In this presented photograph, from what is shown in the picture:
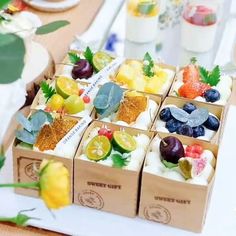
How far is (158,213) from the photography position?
1.08 metres

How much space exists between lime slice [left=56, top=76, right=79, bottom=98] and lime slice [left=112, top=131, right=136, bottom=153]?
17 centimetres

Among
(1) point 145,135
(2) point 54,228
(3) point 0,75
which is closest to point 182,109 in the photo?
(1) point 145,135

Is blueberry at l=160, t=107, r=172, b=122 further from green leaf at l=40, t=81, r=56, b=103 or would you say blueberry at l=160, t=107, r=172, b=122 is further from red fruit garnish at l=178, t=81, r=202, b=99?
green leaf at l=40, t=81, r=56, b=103

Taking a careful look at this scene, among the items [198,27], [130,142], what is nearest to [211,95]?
[130,142]

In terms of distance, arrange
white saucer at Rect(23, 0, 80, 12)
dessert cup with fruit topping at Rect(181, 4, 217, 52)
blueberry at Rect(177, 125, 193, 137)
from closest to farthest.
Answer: blueberry at Rect(177, 125, 193, 137)
dessert cup with fruit topping at Rect(181, 4, 217, 52)
white saucer at Rect(23, 0, 80, 12)

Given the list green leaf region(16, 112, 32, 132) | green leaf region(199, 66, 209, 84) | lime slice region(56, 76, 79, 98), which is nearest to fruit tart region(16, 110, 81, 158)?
green leaf region(16, 112, 32, 132)

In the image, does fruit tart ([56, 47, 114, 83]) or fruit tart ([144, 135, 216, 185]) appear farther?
fruit tart ([56, 47, 114, 83])

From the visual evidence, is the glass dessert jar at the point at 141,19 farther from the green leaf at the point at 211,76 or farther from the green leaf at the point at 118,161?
the green leaf at the point at 118,161

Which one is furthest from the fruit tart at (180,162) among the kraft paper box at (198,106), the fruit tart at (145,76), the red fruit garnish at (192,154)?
the fruit tart at (145,76)

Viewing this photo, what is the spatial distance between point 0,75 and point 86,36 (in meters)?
1.08

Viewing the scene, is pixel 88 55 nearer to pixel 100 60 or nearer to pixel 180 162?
pixel 100 60

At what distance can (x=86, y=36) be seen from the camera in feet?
5.42

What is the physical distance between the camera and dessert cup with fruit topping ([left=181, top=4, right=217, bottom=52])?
66.6 inches

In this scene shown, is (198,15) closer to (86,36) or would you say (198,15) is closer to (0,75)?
(86,36)
